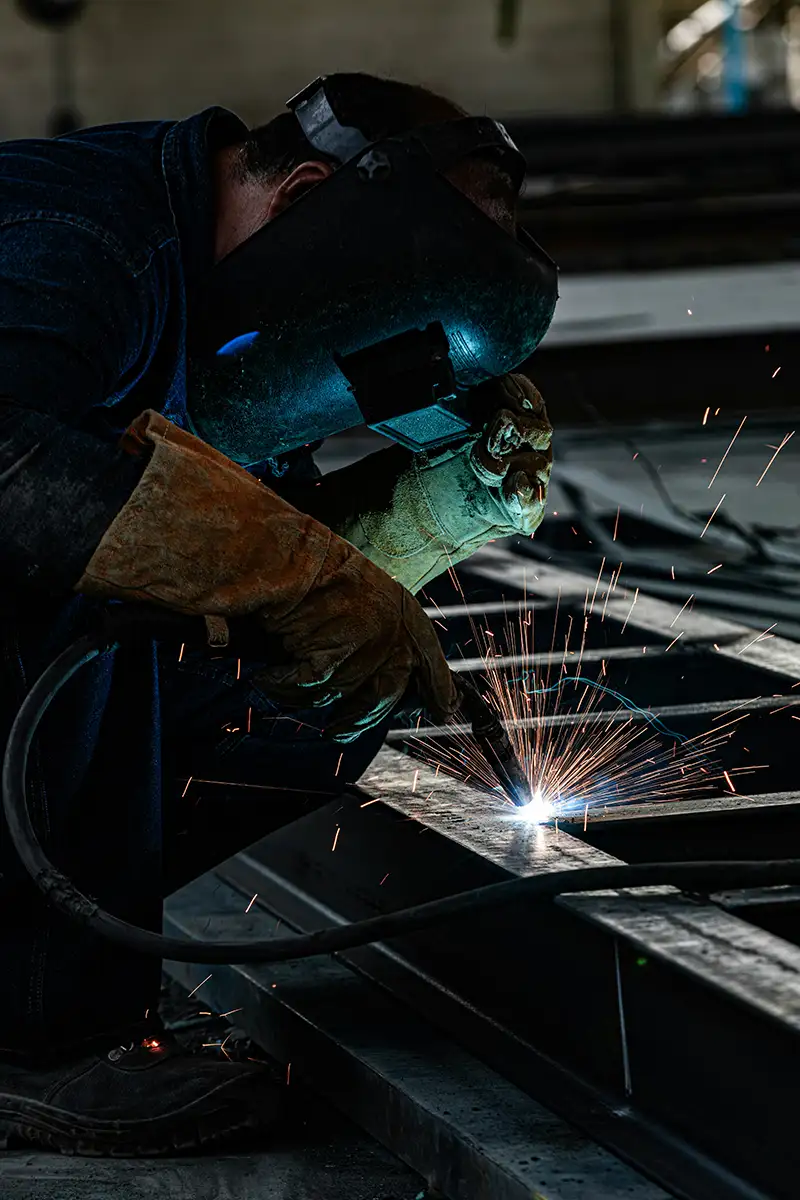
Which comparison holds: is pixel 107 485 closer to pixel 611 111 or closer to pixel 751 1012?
pixel 751 1012

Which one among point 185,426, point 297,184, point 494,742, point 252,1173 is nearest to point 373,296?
point 297,184

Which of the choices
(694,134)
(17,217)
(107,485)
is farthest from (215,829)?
(694,134)

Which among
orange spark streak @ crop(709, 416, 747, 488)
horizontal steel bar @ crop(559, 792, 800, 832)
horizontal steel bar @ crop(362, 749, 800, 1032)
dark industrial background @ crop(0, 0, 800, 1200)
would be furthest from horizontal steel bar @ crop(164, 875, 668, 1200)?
orange spark streak @ crop(709, 416, 747, 488)

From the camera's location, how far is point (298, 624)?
1571 millimetres

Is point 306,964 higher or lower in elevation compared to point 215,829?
lower

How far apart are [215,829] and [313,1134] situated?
0.44m

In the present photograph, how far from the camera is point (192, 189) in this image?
1722 millimetres

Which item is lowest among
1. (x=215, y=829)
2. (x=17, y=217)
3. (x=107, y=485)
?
(x=215, y=829)

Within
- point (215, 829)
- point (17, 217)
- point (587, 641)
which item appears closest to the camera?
point (17, 217)

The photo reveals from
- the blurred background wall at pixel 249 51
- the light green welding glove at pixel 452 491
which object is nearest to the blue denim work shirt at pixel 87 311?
the light green welding glove at pixel 452 491

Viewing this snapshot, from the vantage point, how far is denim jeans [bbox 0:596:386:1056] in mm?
1665

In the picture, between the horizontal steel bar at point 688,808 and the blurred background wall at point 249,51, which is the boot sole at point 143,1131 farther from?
the blurred background wall at point 249,51

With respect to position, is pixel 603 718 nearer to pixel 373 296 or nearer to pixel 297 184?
pixel 373 296

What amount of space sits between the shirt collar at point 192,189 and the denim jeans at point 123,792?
43 centimetres
